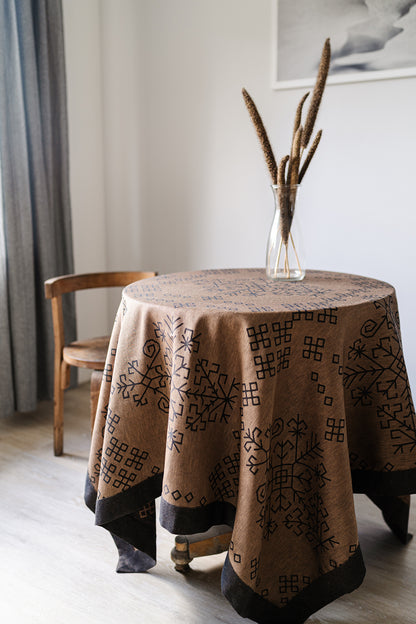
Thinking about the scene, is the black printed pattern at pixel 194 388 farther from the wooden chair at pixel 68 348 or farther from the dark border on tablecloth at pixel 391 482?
the wooden chair at pixel 68 348

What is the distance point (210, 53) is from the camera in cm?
279

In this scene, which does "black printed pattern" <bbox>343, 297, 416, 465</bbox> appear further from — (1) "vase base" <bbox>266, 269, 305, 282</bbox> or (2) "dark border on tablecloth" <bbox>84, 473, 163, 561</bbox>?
(2) "dark border on tablecloth" <bbox>84, 473, 163, 561</bbox>

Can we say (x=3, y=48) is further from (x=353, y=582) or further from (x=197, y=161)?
(x=353, y=582)

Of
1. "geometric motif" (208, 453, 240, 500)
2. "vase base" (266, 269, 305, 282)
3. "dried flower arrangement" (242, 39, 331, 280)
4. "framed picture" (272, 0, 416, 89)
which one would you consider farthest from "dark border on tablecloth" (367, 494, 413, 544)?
"framed picture" (272, 0, 416, 89)

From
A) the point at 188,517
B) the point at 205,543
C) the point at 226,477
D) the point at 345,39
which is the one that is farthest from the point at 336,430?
the point at 345,39

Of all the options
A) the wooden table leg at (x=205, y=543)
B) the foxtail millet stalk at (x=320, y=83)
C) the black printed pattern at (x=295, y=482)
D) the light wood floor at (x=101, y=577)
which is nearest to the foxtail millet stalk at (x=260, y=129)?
the foxtail millet stalk at (x=320, y=83)

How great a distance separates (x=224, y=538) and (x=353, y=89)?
1.83 meters

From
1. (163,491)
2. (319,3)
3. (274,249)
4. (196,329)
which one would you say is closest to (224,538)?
(163,491)

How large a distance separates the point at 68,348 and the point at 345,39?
1677 mm

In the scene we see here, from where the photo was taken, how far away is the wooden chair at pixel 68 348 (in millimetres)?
2260

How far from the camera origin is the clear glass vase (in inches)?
68.9

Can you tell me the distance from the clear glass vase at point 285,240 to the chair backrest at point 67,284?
2.53 ft

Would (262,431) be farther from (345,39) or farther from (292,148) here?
(345,39)

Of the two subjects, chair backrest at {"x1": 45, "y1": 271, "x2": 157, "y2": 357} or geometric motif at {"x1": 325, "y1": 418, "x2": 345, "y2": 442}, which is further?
chair backrest at {"x1": 45, "y1": 271, "x2": 157, "y2": 357}
